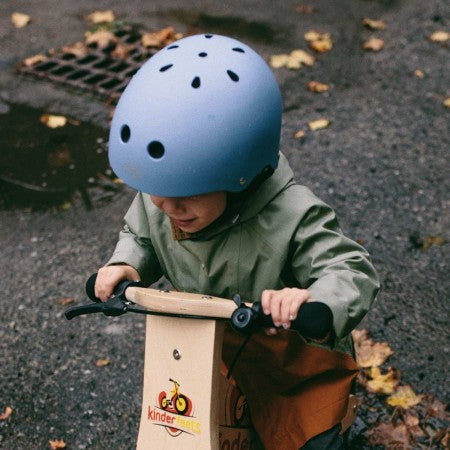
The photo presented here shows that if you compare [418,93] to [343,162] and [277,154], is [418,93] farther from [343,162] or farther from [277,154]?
[277,154]

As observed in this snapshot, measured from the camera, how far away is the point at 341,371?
2.35m

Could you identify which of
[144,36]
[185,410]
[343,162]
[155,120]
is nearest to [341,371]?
Result: [185,410]

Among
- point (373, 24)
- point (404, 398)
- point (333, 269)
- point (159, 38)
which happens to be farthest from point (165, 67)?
point (373, 24)

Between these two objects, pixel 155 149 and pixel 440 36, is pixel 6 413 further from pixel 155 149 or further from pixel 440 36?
pixel 440 36

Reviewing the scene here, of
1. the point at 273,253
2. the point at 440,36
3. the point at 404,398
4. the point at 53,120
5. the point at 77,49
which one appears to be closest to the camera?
the point at 273,253

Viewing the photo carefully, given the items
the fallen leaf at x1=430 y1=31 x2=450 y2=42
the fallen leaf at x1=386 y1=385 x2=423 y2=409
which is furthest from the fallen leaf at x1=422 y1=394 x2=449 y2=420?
the fallen leaf at x1=430 y1=31 x2=450 y2=42

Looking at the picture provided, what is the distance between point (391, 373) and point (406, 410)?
0.19 m

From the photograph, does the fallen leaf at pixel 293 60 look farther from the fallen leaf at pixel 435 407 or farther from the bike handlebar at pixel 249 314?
the bike handlebar at pixel 249 314

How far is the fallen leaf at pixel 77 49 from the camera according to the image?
225 inches

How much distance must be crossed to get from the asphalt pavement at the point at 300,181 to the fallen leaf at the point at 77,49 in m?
0.12

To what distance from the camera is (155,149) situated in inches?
78.0

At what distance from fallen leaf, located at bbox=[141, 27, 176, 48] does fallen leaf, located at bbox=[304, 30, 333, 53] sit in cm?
108

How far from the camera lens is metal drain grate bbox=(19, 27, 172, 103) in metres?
5.35

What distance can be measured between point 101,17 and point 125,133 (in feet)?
14.6
